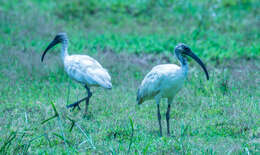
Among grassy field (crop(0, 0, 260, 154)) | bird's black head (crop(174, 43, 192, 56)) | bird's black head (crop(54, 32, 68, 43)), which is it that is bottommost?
grassy field (crop(0, 0, 260, 154))

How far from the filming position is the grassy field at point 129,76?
6223mm

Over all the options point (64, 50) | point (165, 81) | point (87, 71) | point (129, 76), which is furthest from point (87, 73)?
point (129, 76)

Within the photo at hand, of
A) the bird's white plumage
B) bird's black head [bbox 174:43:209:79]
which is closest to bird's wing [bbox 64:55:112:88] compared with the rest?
the bird's white plumage

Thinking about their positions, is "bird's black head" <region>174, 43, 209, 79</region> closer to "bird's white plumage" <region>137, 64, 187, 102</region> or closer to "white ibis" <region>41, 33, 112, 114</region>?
"bird's white plumage" <region>137, 64, 187, 102</region>

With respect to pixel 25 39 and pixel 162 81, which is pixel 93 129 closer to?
pixel 162 81

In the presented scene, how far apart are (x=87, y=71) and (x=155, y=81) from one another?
4.70 feet

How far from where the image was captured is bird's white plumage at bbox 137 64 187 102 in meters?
6.72

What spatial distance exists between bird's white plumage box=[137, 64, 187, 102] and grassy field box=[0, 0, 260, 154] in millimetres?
520

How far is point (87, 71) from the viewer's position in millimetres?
7887

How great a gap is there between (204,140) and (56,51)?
5883 millimetres

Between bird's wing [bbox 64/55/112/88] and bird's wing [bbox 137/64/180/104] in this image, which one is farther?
bird's wing [bbox 64/55/112/88]

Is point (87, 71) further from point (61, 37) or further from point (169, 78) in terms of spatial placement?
point (169, 78)

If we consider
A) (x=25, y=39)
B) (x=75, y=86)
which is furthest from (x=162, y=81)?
(x=25, y=39)

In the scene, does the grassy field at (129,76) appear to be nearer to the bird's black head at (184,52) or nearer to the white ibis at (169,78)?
the white ibis at (169,78)
